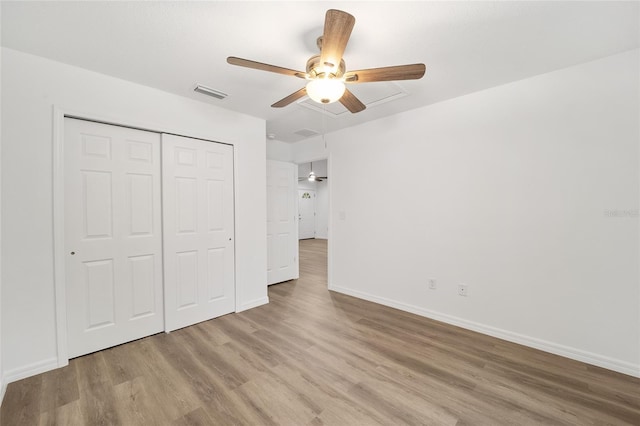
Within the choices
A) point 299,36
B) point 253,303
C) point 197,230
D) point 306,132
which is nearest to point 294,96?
point 299,36

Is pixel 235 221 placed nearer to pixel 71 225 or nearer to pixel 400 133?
pixel 71 225

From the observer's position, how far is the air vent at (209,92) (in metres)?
2.64

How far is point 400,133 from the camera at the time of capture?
11.1 feet

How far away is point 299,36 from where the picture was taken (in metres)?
1.86

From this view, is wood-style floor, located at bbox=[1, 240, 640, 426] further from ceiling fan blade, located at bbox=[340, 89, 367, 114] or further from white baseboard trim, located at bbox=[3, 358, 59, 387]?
ceiling fan blade, located at bbox=[340, 89, 367, 114]

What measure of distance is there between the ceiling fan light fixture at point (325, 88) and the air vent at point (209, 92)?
147 centimetres

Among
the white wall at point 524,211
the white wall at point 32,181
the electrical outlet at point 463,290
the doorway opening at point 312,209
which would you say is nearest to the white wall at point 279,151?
the white wall at point 524,211

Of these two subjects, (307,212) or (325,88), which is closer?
(325,88)

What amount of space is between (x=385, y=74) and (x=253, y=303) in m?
3.03

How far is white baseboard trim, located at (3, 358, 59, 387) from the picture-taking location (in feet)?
6.47

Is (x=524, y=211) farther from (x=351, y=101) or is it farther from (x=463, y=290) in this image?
(x=351, y=101)

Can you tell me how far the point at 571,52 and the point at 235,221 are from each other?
3.56m

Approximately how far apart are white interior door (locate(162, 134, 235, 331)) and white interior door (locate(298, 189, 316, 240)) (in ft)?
23.4

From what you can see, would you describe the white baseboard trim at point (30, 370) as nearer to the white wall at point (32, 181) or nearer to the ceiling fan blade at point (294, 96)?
the white wall at point (32, 181)
